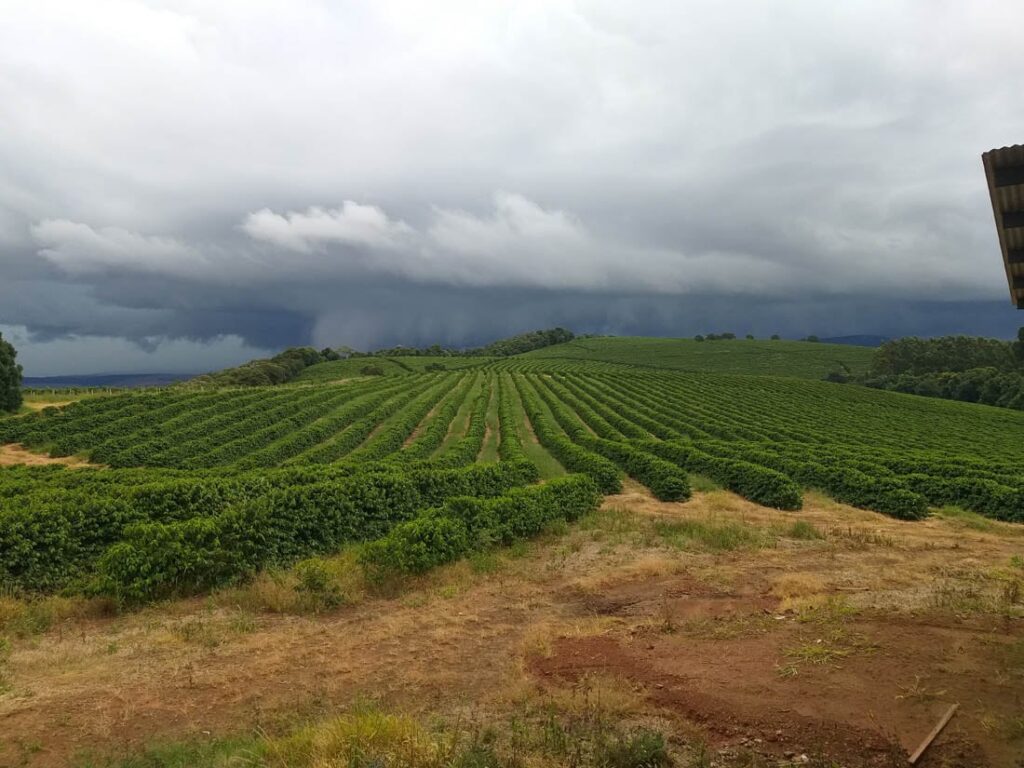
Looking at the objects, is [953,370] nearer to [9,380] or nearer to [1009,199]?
[1009,199]

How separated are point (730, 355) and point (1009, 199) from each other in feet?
510

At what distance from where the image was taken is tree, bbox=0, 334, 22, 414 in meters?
60.8

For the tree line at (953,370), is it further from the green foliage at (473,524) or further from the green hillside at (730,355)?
the green foliage at (473,524)

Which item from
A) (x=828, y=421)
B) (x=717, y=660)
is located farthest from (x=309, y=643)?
(x=828, y=421)

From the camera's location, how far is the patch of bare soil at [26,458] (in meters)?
38.7

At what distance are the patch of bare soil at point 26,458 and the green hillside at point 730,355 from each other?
382 ft

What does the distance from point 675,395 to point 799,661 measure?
75299 millimetres

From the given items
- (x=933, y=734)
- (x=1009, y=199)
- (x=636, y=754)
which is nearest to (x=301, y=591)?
(x=636, y=754)

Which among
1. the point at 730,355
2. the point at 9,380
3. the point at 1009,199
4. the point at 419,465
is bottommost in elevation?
the point at 730,355

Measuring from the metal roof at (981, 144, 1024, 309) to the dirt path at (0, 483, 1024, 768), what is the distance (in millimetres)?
5221

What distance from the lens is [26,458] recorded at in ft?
134

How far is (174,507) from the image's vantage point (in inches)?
607

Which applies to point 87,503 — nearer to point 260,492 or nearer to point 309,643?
point 260,492

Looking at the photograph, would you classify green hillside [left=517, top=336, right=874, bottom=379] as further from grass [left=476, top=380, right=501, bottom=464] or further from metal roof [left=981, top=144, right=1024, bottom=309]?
metal roof [left=981, top=144, right=1024, bottom=309]
